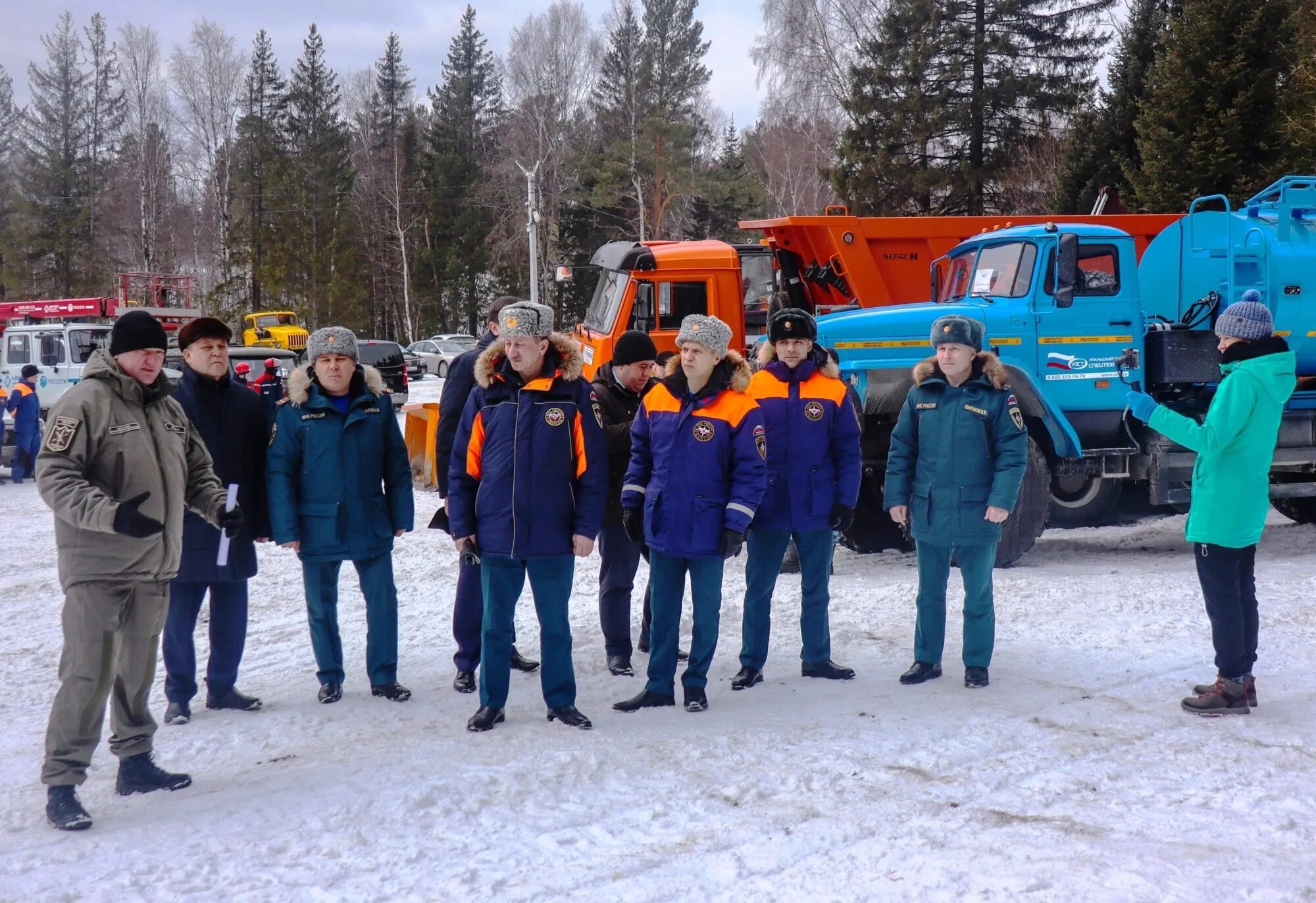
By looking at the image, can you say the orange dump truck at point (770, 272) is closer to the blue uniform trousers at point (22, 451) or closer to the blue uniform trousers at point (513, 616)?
the blue uniform trousers at point (513, 616)

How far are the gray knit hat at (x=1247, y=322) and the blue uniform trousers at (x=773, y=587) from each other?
2002 millimetres

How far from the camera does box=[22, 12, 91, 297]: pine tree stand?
45906mm

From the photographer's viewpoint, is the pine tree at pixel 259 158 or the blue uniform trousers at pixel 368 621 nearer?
the blue uniform trousers at pixel 368 621

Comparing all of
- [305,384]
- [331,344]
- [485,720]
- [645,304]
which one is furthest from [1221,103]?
[485,720]

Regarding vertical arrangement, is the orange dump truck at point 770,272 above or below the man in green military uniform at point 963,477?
above

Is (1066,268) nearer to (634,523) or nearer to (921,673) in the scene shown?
(921,673)

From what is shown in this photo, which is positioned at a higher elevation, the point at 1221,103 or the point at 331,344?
the point at 1221,103

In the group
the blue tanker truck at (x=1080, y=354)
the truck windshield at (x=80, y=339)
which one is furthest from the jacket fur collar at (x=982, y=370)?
the truck windshield at (x=80, y=339)

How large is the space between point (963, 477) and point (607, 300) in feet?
27.2

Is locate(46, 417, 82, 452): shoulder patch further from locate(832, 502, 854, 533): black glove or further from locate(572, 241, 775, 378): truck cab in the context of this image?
locate(572, 241, 775, 378): truck cab

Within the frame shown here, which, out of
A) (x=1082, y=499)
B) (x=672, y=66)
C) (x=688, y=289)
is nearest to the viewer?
Result: (x=1082, y=499)

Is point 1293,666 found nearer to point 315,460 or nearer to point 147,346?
point 315,460

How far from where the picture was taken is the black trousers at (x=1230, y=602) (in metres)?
4.73

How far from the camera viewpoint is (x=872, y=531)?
8727 mm
